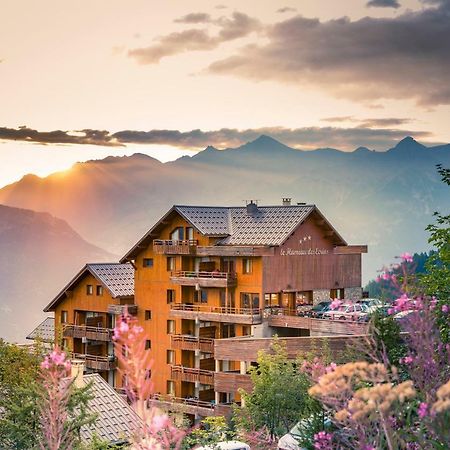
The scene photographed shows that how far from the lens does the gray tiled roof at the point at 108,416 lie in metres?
34.8

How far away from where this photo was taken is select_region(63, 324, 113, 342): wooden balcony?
66500 millimetres

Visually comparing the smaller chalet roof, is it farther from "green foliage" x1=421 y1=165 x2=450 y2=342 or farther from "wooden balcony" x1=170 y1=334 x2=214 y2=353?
"green foliage" x1=421 y1=165 x2=450 y2=342

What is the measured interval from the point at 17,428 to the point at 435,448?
18.4m

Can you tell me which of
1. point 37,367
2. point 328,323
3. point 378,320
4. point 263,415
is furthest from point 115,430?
point 328,323

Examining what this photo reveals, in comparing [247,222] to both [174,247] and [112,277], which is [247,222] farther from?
[112,277]

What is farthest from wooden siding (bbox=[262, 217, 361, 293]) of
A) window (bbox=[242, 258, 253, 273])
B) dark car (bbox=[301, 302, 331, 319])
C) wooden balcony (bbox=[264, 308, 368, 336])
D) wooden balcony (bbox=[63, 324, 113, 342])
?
wooden balcony (bbox=[63, 324, 113, 342])

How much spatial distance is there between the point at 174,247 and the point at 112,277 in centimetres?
896

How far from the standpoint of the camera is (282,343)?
4912 cm

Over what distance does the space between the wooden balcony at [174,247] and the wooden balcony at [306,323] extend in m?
6.81

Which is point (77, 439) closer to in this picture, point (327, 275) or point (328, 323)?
point (328, 323)

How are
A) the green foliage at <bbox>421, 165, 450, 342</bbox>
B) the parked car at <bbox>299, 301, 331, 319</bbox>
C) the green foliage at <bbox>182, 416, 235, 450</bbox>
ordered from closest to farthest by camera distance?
the green foliage at <bbox>182, 416, 235, 450</bbox>
the green foliage at <bbox>421, 165, 450, 342</bbox>
the parked car at <bbox>299, 301, 331, 319</bbox>

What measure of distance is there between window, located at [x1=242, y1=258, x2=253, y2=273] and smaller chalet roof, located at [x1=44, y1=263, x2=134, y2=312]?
453 inches

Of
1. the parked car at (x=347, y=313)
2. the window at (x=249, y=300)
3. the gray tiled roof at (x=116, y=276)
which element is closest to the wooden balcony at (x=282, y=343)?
the parked car at (x=347, y=313)

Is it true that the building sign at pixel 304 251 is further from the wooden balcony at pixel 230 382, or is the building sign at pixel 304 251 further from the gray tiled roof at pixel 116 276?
the gray tiled roof at pixel 116 276
